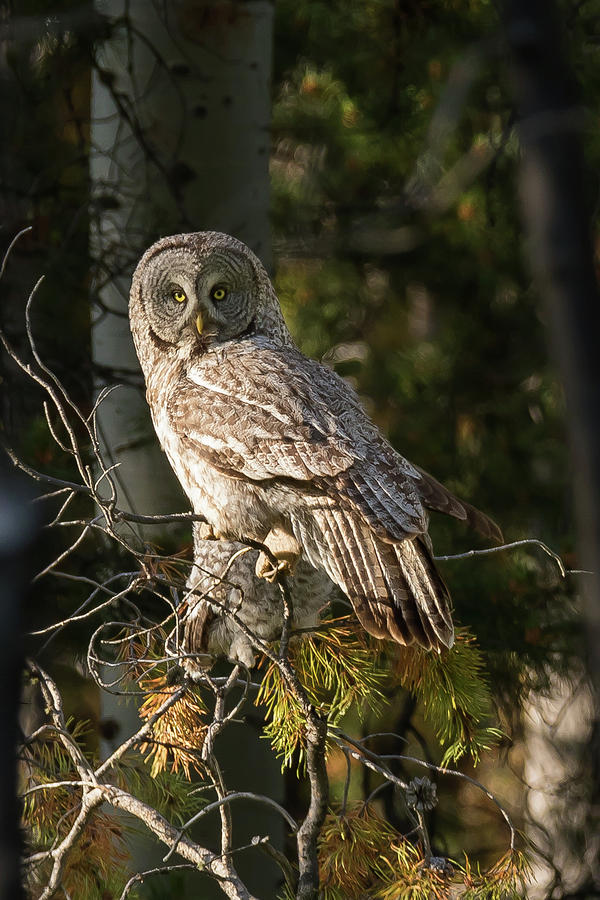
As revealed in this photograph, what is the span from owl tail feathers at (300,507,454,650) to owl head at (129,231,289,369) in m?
0.68

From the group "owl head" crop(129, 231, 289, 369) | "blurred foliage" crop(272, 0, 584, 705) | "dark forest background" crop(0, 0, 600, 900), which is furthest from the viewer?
"blurred foliage" crop(272, 0, 584, 705)

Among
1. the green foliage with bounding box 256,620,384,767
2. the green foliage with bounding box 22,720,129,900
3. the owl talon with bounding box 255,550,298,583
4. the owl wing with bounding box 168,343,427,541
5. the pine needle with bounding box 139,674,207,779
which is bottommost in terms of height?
the green foliage with bounding box 22,720,129,900

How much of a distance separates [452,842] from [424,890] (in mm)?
3755

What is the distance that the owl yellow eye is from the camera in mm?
2397

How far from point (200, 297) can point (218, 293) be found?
7 cm

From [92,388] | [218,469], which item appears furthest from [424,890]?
[92,388]

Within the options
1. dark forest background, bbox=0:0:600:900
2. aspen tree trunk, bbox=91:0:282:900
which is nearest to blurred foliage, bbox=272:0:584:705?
dark forest background, bbox=0:0:600:900

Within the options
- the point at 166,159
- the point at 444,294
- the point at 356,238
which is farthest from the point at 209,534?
the point at 444,294

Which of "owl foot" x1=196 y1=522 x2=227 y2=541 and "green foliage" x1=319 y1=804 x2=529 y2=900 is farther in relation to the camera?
"owl foot" x1=196 y1=522 x2=227 y2=541

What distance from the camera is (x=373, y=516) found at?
1.80 m

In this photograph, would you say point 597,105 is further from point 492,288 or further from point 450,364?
point 450,364

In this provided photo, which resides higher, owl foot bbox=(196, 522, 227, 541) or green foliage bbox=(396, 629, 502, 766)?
owl foot bbox=(196, 522, 227, 541)

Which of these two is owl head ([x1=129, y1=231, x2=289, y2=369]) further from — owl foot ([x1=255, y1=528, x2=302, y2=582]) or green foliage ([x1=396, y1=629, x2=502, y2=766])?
green foliage ([x1=396, y1=629, x2=502, y2=766])

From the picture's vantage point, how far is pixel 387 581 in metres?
1.78
